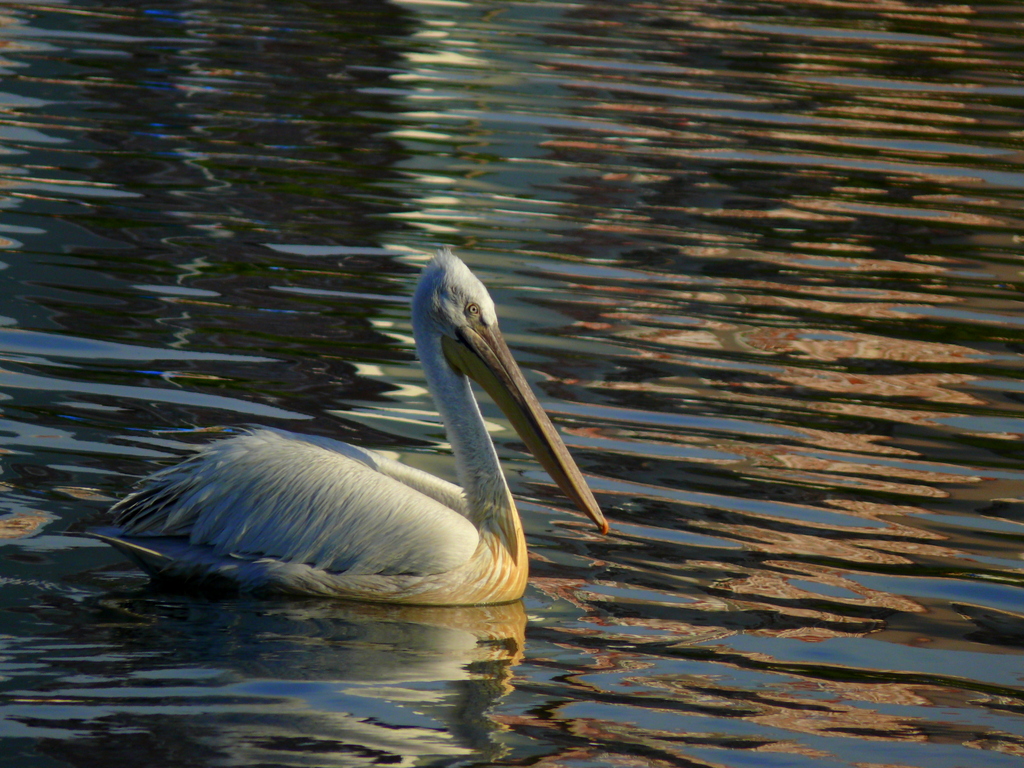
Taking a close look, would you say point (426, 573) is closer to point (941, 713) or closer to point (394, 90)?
point (941, 713)

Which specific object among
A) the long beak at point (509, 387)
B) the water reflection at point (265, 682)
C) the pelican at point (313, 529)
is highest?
the long beak at point (509, 387)

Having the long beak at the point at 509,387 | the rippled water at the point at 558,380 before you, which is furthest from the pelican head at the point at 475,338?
the rippled water at the point at 558,380

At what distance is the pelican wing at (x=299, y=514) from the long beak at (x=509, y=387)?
16.4 inches

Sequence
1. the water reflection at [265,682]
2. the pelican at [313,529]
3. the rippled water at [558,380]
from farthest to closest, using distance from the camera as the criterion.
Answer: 1. the pelican at [313,529]
2. the rippled water at [558,380]
3. the water reflection at [265,682]

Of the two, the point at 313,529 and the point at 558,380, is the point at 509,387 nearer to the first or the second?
the point at 313,529

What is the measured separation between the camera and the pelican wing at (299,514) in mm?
3857

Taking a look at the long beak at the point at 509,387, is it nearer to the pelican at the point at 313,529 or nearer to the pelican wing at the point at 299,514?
the pelican at the point at 313,529

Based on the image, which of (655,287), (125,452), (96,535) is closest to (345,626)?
(96,535)

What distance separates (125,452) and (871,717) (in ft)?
8.11

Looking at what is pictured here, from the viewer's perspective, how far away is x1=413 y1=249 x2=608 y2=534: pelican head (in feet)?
14.0

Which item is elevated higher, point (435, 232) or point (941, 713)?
point (435, 232)

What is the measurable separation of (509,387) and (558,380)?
145 cm

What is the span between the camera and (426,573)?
12.8 ft

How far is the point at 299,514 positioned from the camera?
386 cm
